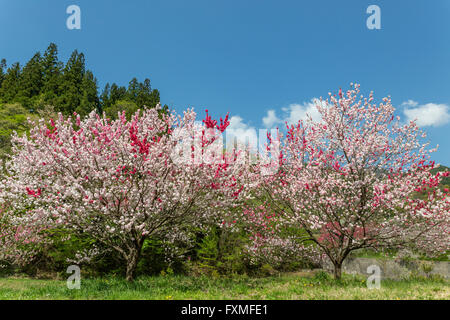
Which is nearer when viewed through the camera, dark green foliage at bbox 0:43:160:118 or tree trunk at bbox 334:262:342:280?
tree trunk at bbox 334:262:342:280

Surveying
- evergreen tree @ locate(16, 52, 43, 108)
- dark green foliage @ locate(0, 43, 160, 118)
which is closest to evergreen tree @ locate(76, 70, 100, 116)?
dark green foliage @ locate(0, 43, 160, 118)

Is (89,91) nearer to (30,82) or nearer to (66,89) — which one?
(66,89)

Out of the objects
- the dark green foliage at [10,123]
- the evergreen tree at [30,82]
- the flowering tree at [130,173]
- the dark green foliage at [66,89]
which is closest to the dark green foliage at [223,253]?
the flowering tree at [130,173]

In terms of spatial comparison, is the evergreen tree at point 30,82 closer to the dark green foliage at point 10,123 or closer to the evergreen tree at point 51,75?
the evergreen tree at point 51,75

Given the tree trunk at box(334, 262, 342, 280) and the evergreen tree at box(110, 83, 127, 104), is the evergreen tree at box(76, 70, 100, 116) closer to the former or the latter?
the evergreen tree at box(110, 83, 127, 104)

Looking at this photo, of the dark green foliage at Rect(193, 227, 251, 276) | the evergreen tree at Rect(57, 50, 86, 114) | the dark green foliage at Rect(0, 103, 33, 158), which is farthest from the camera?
the evergreen tree at Rect(57, 50, 86, 114)

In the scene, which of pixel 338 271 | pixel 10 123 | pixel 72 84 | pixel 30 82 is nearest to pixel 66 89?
pixel 72 84
